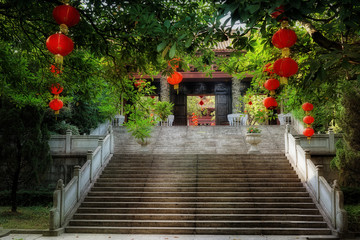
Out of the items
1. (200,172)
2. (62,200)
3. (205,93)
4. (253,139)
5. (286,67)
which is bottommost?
(62,200)

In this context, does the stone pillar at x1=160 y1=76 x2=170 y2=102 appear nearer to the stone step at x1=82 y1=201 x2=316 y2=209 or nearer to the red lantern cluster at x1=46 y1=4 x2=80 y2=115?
the stone step at x1=82 y1=201 x2=316 y2=209

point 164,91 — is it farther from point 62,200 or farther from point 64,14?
point 64,14

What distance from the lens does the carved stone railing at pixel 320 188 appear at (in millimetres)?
7723

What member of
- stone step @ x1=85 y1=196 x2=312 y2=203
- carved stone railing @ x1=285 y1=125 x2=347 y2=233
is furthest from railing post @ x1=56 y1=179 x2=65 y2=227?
carved stone railing @ x1=285 y1=125 x2=347 y2=233

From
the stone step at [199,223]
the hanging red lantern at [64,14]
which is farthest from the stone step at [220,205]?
the hanging red lantern at [64,14]

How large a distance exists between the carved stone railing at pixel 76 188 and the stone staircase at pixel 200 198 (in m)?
0.21

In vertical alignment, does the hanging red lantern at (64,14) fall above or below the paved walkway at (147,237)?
above

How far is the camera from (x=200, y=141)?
15570 millimetres

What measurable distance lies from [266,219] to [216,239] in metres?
1.84

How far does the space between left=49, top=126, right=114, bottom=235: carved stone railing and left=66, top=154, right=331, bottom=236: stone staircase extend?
0.21 m

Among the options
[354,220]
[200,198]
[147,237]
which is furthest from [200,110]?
[147,237]

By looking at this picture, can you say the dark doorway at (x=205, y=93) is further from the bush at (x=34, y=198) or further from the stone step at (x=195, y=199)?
the stone step at (x=195, y=199)

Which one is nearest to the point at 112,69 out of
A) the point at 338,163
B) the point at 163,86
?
the point at 338,163

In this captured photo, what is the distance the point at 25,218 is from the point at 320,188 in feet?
27.8
